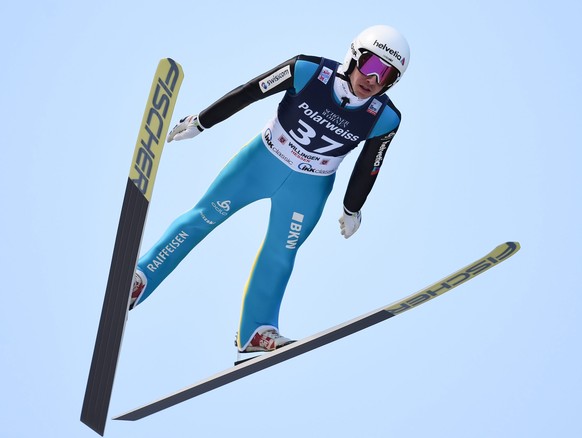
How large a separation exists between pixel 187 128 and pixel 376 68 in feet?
3.74

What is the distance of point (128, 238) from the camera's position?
5.57 meters

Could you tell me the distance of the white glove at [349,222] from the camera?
6457 mm

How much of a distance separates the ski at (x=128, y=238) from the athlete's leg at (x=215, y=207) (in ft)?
1.71

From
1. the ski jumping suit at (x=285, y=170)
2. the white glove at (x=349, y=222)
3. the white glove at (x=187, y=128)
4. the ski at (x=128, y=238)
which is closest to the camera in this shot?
the ski at (x=128, y=238)

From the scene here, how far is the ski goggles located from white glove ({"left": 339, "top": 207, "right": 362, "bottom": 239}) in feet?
2.87

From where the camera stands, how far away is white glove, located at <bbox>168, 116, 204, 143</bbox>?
6.27 meters

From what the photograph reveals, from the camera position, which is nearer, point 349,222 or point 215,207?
point 215,207

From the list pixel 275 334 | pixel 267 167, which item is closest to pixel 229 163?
pixel 267 167

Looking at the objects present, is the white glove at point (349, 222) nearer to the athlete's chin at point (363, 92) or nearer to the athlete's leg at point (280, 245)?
the athlete's leg at point (280, 245)

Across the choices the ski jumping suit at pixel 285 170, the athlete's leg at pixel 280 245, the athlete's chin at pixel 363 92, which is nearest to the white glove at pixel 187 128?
the ski jumping suit at pixel 285 170

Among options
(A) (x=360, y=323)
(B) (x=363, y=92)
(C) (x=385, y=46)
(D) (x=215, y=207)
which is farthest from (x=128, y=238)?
(C) (x=385, y=46)

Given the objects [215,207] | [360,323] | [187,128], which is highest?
[187,128]

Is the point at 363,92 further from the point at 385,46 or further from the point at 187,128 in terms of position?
the point at 187,128

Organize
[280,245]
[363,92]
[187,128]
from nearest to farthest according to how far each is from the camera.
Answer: [363,92] → [187,128] → [280,245]
